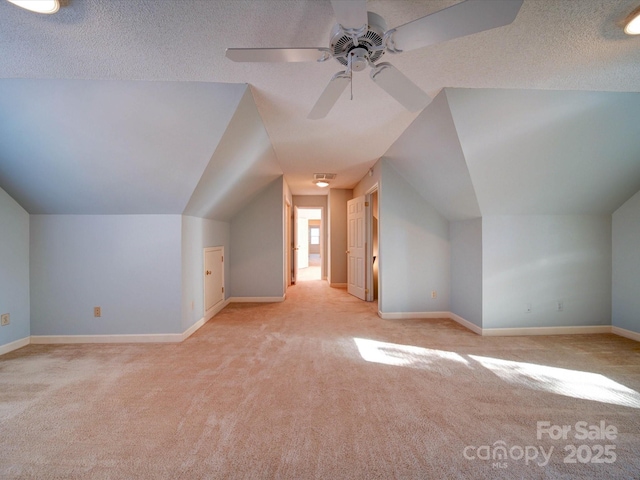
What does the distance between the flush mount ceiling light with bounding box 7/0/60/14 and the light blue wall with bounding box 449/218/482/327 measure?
159 inches

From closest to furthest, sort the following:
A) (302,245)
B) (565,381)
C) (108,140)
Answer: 1. (565,381)
2. (108,140)
3. (302,245)

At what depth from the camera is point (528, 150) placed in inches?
107

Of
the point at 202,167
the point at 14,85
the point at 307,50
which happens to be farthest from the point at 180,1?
the point at 14,85

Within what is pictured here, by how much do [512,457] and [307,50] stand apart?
95.9 inches

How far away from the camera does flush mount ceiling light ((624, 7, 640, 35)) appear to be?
1482mm

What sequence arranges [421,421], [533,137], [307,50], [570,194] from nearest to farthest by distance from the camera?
[307,50]
[421,421]
[533,137]
[570,194]

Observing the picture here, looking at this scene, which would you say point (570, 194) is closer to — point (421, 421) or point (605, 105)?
point (605, 105)

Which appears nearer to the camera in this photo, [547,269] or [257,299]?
[547,269]

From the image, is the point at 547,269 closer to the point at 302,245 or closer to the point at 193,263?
the point at 193,263

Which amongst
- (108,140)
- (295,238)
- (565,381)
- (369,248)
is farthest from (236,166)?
(295,238)

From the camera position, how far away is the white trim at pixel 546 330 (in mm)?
3322

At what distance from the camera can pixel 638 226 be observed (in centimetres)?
321

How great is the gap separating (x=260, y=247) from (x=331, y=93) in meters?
4.03

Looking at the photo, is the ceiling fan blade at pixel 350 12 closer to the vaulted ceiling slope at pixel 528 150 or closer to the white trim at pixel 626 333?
the vaulted ceiling slope at pixel 528 150
